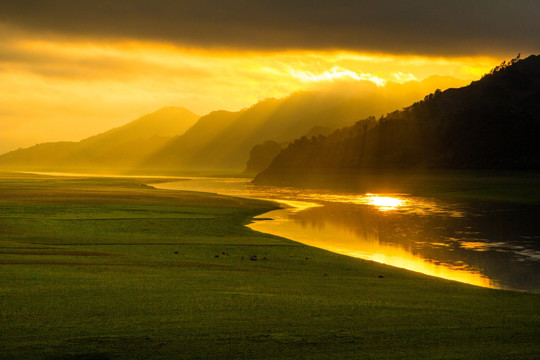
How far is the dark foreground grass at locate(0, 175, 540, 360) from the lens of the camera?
39.6ft

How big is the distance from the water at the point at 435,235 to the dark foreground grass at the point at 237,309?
398 cm

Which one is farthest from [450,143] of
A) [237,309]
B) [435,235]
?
[237,309]

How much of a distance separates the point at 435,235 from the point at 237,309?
30782 millimetres

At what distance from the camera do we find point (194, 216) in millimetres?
55094

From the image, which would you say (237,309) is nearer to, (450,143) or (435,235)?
(435,235)

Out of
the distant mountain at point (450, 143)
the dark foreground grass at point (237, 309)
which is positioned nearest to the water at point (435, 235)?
the dark foreground grass at point (237, 309)

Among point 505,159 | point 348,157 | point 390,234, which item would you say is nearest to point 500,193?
point 390,234

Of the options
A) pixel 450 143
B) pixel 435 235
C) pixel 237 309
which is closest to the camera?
pixel 237 309

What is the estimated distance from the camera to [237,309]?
15406 mm

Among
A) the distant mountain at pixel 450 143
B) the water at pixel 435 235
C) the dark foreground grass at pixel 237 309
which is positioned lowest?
the water at pixel 435 235

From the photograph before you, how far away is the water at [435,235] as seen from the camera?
28859mm

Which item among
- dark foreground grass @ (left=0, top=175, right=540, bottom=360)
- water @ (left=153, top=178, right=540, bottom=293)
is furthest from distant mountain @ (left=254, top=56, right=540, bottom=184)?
dark foreground grass @ (left=0, top=175, right=540, bottom=360)

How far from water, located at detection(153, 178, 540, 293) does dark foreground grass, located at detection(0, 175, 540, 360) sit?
3.98 m

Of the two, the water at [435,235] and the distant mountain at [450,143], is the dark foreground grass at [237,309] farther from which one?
the distant mountain at [450,143]
